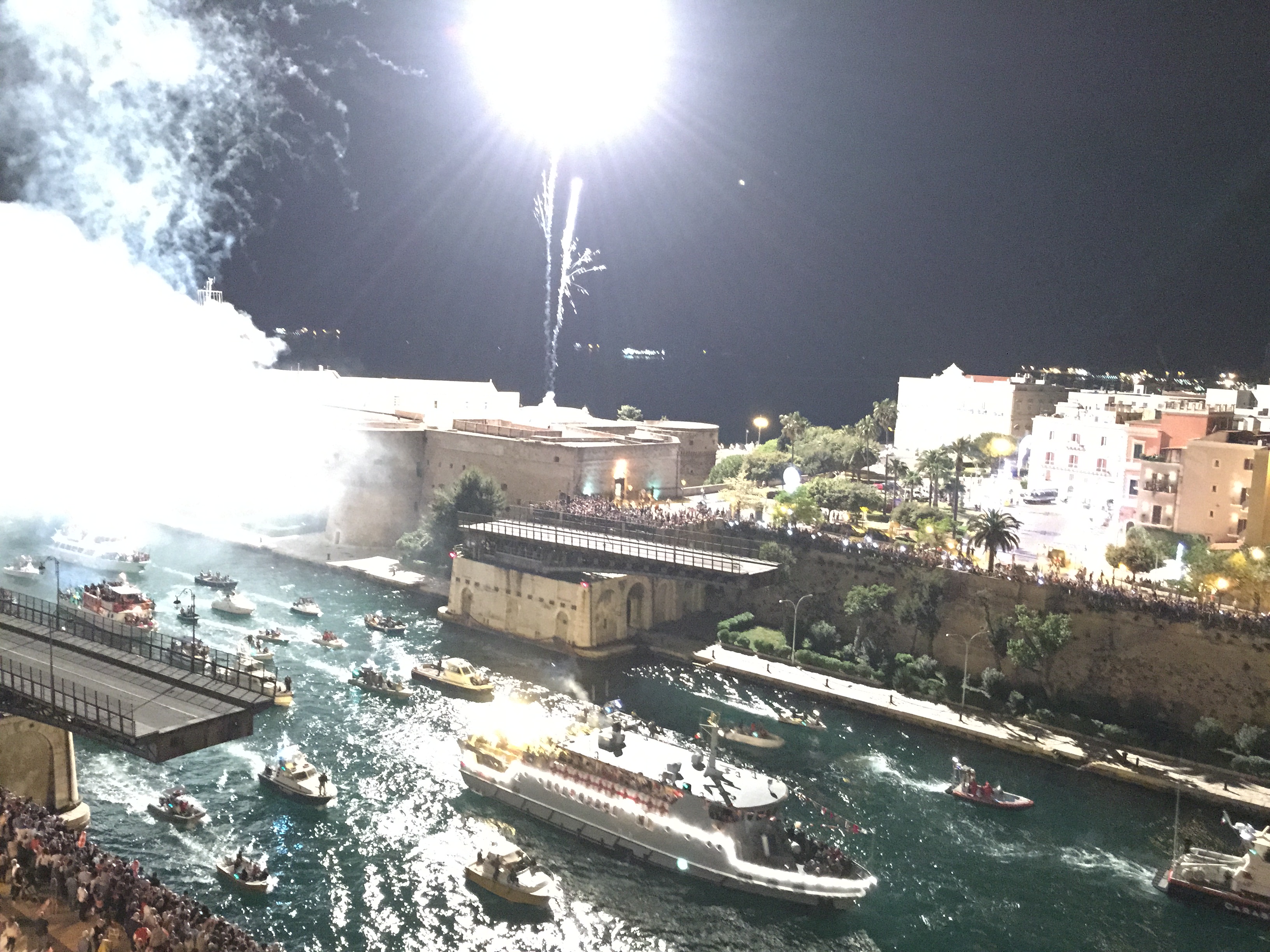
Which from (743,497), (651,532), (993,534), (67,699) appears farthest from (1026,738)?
(67,699)

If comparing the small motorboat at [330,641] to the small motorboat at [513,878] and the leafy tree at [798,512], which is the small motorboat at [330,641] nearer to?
the small motorboat at [513,878]

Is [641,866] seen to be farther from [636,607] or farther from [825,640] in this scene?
[636,607]

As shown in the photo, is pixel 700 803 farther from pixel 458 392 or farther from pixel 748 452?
pixel 458 392

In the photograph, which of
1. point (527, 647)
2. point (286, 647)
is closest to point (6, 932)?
point (286, 647)

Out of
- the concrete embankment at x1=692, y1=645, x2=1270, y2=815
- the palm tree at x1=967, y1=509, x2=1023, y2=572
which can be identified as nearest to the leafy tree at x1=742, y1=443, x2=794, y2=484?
the palm tree at x1=967, y1=509, x2=1023, y2=572

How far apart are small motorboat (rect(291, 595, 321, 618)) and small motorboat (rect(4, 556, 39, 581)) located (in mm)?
14277

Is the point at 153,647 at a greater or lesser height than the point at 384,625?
greater

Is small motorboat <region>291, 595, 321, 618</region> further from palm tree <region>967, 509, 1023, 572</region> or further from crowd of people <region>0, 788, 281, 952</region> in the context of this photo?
palm tree <region>967, 509, 1023, 572</region>

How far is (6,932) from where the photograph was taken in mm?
18641

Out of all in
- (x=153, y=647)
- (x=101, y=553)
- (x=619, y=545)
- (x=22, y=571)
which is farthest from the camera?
(x=101, y=553)

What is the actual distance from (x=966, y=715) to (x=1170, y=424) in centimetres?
2336

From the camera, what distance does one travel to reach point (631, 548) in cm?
4844

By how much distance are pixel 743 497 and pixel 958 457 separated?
11.8m

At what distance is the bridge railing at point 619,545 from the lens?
46.4 metres
